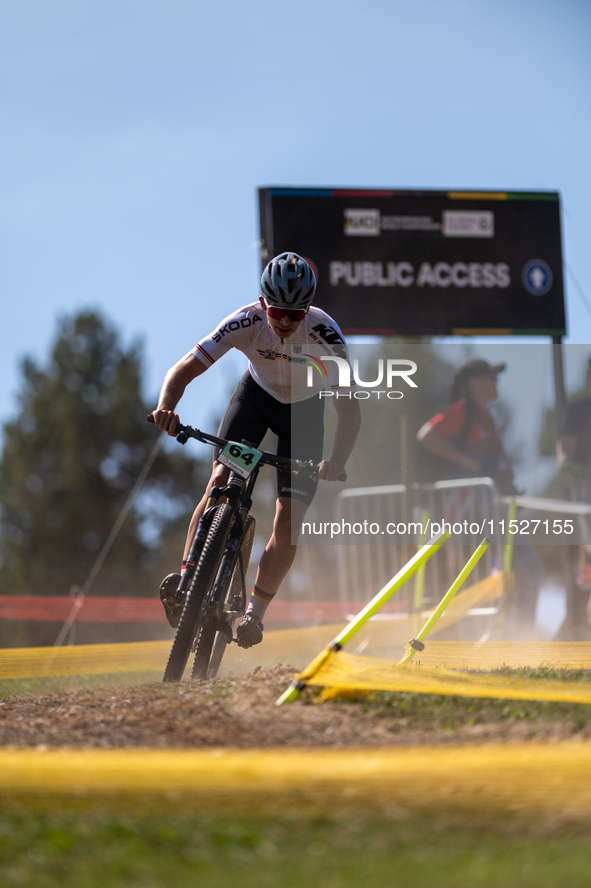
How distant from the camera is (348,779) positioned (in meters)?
2.22

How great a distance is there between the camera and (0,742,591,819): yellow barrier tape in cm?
215

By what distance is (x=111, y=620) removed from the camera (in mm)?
12070

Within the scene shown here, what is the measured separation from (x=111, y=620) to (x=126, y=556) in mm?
27513

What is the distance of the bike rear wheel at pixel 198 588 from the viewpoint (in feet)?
14.0

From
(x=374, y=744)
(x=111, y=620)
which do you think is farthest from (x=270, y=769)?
(x=111, y=620)

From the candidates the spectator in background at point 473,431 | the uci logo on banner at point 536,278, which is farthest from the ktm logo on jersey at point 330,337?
the uci logo on banner at point 536,278

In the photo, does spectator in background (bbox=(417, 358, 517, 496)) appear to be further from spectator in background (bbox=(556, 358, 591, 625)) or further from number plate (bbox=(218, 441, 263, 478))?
number plate (bbox=(218, 441, 263, 478))

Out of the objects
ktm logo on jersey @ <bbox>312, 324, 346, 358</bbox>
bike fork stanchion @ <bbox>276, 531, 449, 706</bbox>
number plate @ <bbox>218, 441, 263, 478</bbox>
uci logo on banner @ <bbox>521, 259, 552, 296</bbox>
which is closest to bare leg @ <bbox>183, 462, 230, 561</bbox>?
number plate @ <bbox>218, 441, 263, 478</bbox>

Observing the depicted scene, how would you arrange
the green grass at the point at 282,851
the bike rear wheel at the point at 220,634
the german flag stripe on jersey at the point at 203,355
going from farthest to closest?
the german flag stripe on jersey at the point at 203,355 < the bike rear wheel at the point at 220,634 < the green grass at the point at 282,851

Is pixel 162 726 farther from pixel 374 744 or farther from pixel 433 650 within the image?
pixel 433 650

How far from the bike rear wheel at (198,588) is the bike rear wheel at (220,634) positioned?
9 cm

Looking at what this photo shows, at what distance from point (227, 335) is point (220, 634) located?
1.67m

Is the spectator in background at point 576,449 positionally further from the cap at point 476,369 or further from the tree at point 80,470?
the tree at point 80,470

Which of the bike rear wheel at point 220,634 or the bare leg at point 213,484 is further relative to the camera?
the bare leg at point 213,484
